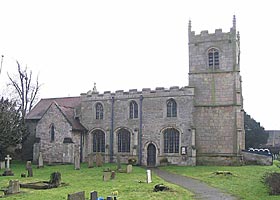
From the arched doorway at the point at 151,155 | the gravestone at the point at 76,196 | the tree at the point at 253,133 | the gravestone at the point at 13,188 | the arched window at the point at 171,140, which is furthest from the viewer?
the tree at the point at 253,133

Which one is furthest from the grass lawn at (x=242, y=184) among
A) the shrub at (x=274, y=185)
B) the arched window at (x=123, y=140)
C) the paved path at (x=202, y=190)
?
the arched window at (x=123, y=140)

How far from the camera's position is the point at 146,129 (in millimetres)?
34281

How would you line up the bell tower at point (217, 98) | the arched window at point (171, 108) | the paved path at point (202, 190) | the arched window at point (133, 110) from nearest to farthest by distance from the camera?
the paved path at point (202, 190)
the bell tower at point (217, 98)
the arched window at point (171, 108)
the arched window at point (133, 110)

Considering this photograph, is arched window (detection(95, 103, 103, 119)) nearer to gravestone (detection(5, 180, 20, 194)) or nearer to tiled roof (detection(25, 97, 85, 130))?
tiled roof (detection(25, 97, 85, 130))

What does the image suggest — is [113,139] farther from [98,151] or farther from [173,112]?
[173,112]

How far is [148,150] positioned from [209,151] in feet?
18.4

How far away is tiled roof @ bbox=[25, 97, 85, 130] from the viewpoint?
35828mm

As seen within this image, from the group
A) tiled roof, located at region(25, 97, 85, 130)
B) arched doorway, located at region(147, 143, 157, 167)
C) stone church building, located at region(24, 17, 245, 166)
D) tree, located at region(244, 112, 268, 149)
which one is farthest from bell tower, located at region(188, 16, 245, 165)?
tree, located at region(244, 112, 268, 149)

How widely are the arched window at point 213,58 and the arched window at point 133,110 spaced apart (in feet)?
26.2

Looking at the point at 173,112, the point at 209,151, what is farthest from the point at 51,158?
the point at 209,151

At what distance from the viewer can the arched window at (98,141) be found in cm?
3669

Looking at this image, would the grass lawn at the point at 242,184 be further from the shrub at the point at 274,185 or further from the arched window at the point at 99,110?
the arched window at the point at 99,110

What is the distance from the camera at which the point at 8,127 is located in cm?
3028

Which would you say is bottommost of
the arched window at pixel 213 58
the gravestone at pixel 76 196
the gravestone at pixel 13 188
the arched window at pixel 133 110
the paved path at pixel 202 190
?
the paved path at pixel 202 190
